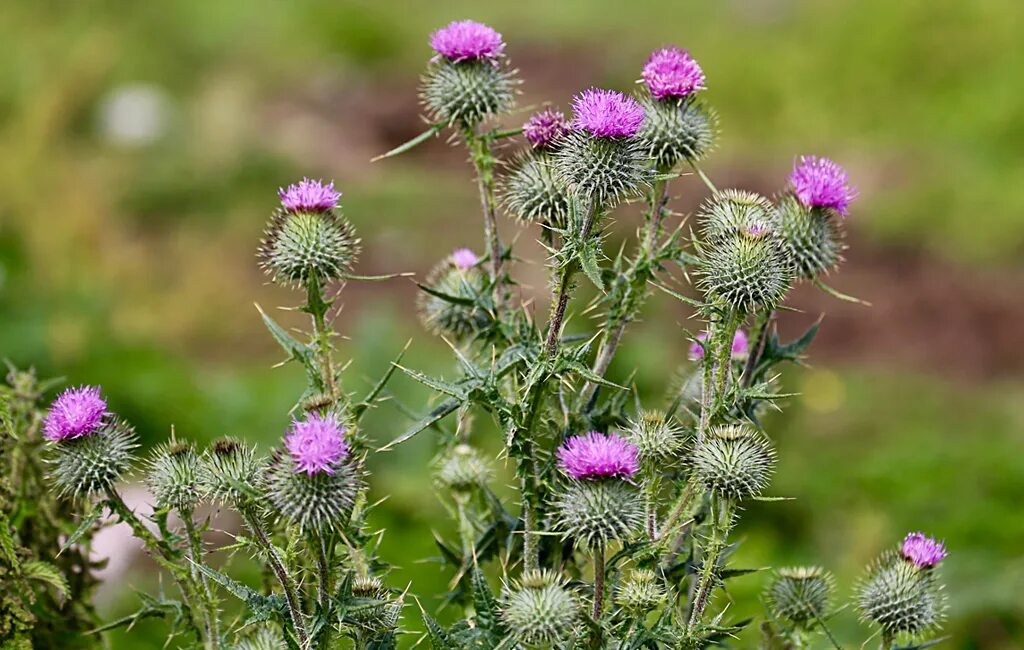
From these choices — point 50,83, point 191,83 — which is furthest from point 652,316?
point 191,83

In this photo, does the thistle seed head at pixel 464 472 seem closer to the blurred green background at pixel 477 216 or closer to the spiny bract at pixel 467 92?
the blurred green background at pixel 477 216

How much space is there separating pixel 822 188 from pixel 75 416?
1.93 meters

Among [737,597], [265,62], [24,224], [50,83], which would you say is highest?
[265,62]

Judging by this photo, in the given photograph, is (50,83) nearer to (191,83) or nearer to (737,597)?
(191,83)

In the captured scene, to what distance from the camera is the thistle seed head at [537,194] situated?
2.91 m

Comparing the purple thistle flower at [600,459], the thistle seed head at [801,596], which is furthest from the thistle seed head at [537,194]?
the thistle seed head at [801,596]

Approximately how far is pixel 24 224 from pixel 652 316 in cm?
536

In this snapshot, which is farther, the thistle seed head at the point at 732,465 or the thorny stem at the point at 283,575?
the thistle seed head at the point at 732,465

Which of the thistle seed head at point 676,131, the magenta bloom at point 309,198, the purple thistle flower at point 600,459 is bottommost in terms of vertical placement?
the purple thistle flower at point 600,459

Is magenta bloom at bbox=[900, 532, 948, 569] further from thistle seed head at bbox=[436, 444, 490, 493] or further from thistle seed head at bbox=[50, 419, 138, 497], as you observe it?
thistle seed head at bbox=[50, 419, 138, 497]

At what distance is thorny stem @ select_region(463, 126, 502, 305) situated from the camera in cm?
297

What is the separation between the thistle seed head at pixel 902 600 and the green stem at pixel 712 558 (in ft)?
1.62

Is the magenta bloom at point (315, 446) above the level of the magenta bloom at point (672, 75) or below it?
below

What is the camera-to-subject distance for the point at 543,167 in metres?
2.90
